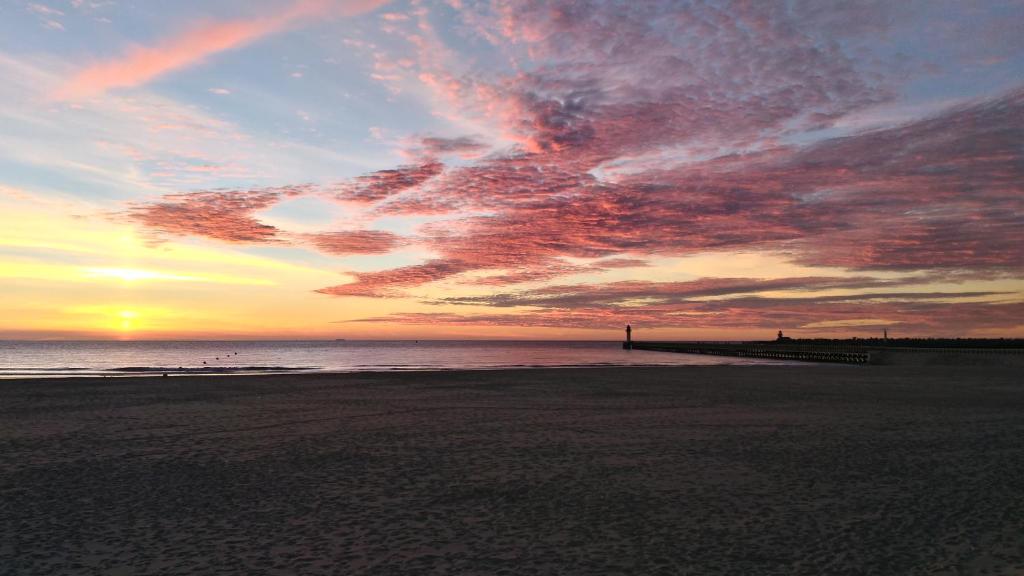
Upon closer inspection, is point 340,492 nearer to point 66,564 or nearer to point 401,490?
point 401,490

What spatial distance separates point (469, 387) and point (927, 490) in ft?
82.0

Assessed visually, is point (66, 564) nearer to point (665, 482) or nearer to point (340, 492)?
point (340, 492)

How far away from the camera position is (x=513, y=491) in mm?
10375

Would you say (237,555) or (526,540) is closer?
(237,555)

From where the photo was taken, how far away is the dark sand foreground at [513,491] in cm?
725

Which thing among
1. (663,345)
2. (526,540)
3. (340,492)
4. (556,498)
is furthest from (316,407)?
(663,345)

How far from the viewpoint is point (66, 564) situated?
7.08 meters

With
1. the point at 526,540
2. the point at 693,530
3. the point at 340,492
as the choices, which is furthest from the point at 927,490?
the point at 340,492

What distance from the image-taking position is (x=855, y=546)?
7566mm

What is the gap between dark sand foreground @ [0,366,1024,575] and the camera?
725 centimetres

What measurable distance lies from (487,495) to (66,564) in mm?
5347

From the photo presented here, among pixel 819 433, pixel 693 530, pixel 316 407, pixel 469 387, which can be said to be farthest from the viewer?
pixel 469 387

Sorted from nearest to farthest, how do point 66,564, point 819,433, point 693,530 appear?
point 66,564 → point 693,530 → point 819,433

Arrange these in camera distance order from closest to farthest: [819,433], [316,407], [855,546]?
[855,546] < [819,433] < [316,407]
